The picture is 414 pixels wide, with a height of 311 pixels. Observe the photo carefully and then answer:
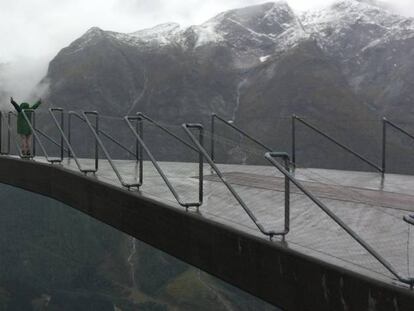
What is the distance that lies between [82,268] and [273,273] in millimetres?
142913

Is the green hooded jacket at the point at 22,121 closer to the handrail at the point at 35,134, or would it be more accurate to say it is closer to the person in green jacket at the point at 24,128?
the person in green jacket at the point at 24,128

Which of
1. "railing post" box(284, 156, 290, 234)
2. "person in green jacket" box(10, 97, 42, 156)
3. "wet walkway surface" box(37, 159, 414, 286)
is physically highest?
"person in green jacket" box(10, 97, 42, 156)

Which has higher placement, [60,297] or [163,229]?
[163,229]

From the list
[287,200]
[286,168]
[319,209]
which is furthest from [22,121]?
[287,200]

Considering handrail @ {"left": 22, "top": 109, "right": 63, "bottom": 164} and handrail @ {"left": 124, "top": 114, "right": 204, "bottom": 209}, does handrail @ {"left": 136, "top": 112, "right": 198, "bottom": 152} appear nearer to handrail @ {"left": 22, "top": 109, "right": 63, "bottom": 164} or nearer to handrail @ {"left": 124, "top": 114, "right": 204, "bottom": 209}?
handrail @ {"left": 124, "top": 114, "right": 204, "bottom": 209}

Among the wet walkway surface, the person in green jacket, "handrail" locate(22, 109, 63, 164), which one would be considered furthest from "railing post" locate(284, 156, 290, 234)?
the person in green jacket

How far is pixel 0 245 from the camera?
154 metres

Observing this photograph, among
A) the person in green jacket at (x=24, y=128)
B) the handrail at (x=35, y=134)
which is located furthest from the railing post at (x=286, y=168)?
the person in green jacket at (x=24, y=128)

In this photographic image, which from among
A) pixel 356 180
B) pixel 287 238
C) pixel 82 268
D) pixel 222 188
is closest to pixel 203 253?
pixel 287 238

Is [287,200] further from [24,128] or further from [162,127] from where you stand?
[24,128]

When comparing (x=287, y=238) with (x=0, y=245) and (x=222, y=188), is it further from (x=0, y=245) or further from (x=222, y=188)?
(x=0, y=245)

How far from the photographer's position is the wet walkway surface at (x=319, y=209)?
16.6 feet

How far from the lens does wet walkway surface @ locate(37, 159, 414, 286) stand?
16.6ft

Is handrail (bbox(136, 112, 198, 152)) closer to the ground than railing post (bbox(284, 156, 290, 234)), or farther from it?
farther from it
